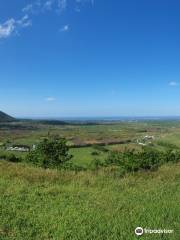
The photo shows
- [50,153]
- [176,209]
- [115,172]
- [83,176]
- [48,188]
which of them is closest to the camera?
[176,209]

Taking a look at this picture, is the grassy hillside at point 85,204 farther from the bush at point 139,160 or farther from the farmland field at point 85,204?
the bush at point 139,160

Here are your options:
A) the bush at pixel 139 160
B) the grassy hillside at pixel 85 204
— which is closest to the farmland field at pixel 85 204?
the grassy hillside at pixel 85 204

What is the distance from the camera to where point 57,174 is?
445 inches

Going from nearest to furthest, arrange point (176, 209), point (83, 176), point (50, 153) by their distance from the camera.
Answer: point (176, 209) → point (83, 176) → point (50, 153)

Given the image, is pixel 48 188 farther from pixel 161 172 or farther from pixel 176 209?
pixel 161 172

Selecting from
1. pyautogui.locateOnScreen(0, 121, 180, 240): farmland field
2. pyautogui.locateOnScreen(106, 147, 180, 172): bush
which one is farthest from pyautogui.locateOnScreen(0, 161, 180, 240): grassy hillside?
pyautogui.locateOnScreen(106, 147, 180, 172): bush

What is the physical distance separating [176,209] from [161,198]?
1076 millimetres

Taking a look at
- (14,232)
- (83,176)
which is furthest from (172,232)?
(83,176)

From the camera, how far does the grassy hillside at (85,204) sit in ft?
20.7

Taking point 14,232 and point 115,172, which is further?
point 115,172

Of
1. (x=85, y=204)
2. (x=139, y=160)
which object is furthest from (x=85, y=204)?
(x=139, y=160)

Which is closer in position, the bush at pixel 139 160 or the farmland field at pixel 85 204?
the farmland field at pixel 85 204

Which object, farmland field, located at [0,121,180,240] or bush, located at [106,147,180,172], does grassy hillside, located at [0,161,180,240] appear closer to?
farmland field, located at [0,121,180,240]

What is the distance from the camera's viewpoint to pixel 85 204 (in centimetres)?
803
